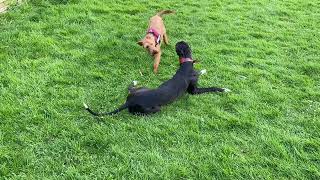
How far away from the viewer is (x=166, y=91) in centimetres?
492

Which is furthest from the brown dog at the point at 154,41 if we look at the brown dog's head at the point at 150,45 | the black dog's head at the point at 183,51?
the black dog's head at the point at 183,51

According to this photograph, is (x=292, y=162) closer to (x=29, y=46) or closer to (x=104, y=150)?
(x=104, y=150)

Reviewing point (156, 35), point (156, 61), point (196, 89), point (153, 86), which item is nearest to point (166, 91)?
point (196, 89)

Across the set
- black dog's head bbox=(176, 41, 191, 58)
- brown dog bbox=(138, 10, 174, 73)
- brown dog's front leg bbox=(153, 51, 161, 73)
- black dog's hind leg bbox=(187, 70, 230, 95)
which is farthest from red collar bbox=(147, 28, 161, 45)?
black dog's hind leg bbox=(187, 70, 230, 95)

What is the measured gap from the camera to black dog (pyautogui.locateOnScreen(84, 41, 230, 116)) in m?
4.73

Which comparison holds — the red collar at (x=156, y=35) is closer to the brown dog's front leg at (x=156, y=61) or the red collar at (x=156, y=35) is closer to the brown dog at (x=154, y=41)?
the brown dog at (x=154, y=41)

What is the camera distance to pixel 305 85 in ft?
18.5

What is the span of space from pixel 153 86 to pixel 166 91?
26.6 inches

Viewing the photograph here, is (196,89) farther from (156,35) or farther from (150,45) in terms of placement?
(156,35)

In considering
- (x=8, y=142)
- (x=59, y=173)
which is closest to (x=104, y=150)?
(x=59, y=173)

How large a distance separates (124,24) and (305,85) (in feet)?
11.1


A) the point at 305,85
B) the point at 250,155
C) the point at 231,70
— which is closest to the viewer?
the point at 250,155

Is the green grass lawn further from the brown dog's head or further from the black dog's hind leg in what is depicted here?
the brown dog's head

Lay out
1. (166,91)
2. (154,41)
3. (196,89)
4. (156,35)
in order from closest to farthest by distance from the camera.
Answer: (166,91)
(196,89)
(154,41)
(156,35)
